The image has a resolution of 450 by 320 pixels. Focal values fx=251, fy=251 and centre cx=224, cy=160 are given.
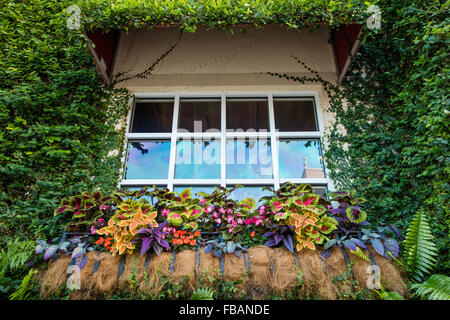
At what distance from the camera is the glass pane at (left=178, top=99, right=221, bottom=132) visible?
377 centimetres

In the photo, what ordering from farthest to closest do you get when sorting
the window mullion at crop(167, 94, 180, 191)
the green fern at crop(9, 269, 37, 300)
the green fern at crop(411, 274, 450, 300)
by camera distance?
the window mullion at crop(167, 94, 180, 191) < the green fern at crop(9, 269, 37, 300) < the green fern at crop(411, 274, 450, 300)

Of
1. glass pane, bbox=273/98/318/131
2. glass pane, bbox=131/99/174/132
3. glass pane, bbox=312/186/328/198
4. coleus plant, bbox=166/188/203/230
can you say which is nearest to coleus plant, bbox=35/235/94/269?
coleus plant, bbox=166/188/203/230

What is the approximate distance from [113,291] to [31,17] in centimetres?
360

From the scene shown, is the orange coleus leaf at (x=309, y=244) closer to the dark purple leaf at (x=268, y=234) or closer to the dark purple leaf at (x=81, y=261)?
the dark purple leaf at (x=268, y=234)

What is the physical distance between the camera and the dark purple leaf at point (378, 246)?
213cm

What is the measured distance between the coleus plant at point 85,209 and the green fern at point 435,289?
9.28ft

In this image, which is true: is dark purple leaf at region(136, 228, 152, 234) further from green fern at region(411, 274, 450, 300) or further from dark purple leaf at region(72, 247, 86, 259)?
green fern at region(411, 274, 450, 300)

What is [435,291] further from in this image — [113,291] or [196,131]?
[196,131]

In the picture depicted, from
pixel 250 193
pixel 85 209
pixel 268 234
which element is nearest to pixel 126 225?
pixel 85 209

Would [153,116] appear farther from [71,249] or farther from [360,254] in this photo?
[360,254]

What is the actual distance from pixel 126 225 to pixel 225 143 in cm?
183

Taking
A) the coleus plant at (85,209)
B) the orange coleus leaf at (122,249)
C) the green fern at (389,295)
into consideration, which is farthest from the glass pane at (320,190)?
the coleus plant at (85,209)

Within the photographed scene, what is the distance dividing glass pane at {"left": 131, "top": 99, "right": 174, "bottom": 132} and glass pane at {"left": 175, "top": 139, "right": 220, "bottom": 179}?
0.41 meters

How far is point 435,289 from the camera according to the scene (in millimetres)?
1877
